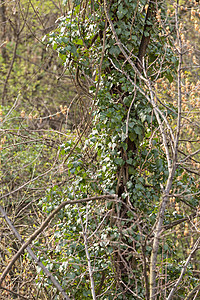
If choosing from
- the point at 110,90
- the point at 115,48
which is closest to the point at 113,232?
the point at 110,90

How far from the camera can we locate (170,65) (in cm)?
405

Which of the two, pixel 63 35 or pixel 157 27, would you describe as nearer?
pixel 63 35

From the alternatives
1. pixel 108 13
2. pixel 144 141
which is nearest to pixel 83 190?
pixel 144 141

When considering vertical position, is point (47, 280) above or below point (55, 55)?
below

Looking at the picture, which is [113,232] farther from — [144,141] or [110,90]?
[110,90]

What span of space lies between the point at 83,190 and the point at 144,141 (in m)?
0.78

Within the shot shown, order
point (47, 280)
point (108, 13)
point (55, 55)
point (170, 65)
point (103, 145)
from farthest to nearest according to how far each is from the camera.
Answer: point (55, 55) → point (170, 65) → point (103, 145) → point (108, 13) → point (47, 280)

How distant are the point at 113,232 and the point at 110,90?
1.40m

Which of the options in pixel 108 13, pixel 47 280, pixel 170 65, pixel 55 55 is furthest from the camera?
pixel 55 55

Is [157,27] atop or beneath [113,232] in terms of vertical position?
atop

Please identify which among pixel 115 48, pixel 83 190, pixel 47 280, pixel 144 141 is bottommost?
pixel 47 280

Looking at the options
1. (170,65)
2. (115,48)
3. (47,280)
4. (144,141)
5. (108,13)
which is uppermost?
(108,13)

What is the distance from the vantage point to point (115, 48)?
3.65 m

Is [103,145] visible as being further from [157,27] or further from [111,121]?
[157,27]
